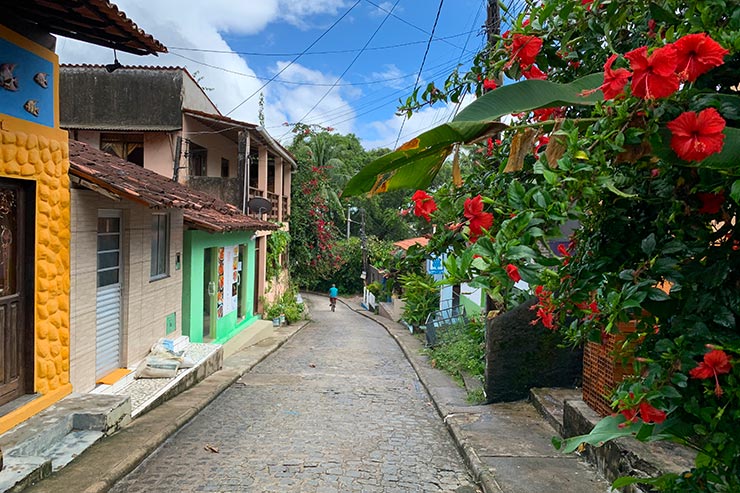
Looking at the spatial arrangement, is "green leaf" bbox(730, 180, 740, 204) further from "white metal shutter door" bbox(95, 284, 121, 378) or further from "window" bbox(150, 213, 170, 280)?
"window" bbox(150, 213, 170, 280)

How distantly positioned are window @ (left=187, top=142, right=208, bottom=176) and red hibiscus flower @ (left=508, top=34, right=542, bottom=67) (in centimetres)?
1539

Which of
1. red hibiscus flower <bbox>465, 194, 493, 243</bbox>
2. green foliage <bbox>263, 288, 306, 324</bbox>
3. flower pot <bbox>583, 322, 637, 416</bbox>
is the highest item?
red hibiscus flower <bbox>465, 194, 493, 243</bbox>

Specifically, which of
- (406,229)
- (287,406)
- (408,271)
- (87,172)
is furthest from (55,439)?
(406,229)

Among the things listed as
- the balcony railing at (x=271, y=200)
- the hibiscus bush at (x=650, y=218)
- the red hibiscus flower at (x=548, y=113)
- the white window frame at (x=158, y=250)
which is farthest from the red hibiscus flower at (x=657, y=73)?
the balcony railing at (x=271, y=200)

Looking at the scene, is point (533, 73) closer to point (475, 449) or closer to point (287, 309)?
point (475, 449)

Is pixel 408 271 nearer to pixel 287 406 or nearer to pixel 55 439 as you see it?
pixel 55 439

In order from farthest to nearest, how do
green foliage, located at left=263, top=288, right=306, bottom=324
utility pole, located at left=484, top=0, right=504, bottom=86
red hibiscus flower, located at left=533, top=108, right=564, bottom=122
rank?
green foliage, located at left=263, top=288, right=306, bottom=324, utility pole, located at left=484, top=0, right=504, bottom=86, red hibiscus flower, located at left=533, top=108, right=564, bottom=122

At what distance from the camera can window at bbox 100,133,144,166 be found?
52.6ft

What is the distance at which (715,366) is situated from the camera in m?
1.77

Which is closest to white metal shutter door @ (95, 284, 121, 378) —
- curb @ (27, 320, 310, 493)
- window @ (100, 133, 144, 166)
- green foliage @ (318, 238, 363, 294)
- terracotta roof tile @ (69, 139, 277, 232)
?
curb @ (27, 320, 310, 493)

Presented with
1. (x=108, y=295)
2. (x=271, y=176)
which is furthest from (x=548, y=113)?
(x=271, y=176)

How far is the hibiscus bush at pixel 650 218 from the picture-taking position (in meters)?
1.75

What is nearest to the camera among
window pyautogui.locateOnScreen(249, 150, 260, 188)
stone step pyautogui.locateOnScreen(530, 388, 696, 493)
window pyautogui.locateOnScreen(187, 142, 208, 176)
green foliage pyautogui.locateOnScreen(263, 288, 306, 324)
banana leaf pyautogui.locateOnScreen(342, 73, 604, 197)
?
banana leaf pyautogui.locateOnScreen(342, 73, 604, 197)

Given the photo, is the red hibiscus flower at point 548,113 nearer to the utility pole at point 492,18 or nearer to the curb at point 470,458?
the curb at point 470,458
